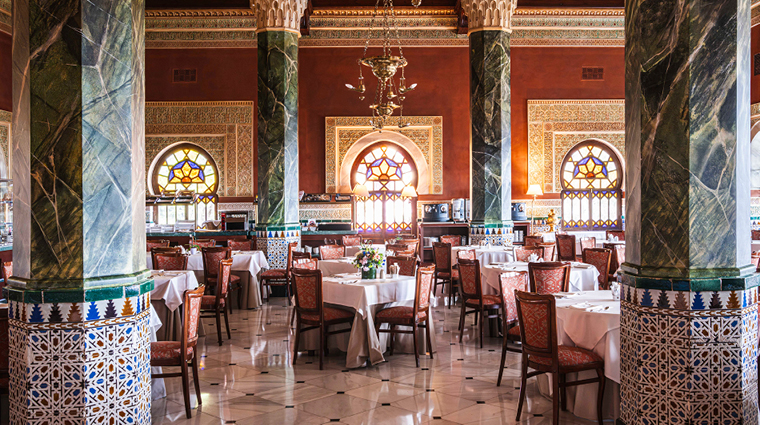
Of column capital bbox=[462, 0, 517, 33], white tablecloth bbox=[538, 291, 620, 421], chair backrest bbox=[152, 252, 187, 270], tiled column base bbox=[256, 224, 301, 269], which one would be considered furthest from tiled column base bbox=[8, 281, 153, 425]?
column capital bbox=[462, 0, 517, 33]

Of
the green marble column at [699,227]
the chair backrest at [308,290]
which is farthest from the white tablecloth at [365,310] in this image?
the green marble column at [699,227]

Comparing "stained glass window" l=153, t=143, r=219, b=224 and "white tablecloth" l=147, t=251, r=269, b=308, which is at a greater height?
"stained glass window" l=153, t=143, r=219, b=224

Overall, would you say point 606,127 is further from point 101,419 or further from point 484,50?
point 101,419

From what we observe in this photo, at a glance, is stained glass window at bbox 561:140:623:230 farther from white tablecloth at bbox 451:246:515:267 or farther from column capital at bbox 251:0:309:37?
column capital at bbox 251:0:309:37

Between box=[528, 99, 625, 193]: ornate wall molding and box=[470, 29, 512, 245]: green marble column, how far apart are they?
4.62 meters

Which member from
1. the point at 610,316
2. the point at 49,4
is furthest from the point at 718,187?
the point at 49,4

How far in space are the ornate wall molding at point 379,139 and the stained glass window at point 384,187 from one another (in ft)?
0.74

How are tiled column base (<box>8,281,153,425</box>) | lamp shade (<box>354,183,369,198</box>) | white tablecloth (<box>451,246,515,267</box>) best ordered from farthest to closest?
lamp shade (<box>354,183,369,198</box>), white tablecloth (<box>451,246,515,267</box>), tiled column base (<box>8,281,153,425</box>)

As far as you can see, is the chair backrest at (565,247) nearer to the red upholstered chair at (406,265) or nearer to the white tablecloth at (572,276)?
the white tablecloth at (572,276)

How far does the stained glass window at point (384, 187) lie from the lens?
1434cm

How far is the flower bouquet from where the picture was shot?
609cm

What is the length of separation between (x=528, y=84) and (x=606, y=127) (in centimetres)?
222

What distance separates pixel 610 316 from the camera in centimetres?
407

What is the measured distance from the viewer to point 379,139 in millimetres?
14367
